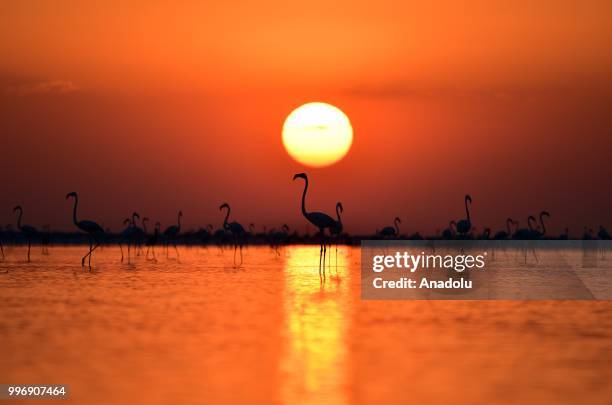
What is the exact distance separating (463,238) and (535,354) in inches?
1054

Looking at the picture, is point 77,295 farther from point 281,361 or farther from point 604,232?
point 604,232

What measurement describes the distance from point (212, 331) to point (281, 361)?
7.18 ft

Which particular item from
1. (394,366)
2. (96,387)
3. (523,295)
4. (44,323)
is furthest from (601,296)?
(96,387)

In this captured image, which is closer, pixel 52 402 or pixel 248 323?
pixel 52 402

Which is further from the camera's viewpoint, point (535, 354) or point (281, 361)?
point (535, 354)

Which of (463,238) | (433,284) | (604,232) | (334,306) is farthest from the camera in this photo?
(604,232)

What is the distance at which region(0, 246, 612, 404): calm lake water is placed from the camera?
7.17 m

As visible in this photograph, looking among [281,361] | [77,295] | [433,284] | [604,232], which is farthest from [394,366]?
[604,232]

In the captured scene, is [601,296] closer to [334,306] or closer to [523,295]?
[523,295]

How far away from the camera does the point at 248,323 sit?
36.8ft

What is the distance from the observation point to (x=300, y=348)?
9.21 m

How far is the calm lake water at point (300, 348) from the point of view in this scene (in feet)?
23.5

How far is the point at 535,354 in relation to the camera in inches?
354

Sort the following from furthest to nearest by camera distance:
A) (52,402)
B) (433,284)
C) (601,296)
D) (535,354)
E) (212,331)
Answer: (433,284), (601,296), (212,331), (535,354), (52,402)
